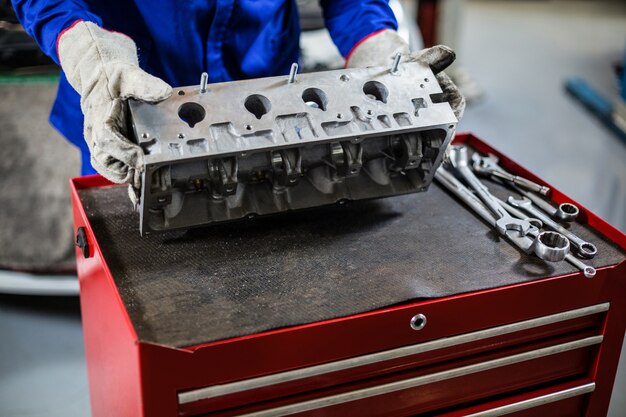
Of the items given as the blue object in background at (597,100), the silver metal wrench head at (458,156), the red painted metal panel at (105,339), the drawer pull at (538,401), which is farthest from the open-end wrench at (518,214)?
the blue object in background at (597,100)

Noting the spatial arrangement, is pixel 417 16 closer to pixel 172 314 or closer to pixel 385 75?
pixel 385 75

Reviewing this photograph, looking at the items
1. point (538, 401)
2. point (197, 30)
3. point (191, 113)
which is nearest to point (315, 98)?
point (191, 113)

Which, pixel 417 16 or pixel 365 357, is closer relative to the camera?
pixel 365 357

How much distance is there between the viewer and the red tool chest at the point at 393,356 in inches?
33.6

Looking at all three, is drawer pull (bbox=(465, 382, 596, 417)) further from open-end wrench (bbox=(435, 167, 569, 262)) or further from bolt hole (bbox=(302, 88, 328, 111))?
bolt hole (bbox=(302, 88, 328, 111))

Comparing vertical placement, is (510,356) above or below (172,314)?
below

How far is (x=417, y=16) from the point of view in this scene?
3.55 metres

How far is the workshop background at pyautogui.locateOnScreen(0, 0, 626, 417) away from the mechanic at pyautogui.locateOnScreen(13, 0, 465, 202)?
643mm

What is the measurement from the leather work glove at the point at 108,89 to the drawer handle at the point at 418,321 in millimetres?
402

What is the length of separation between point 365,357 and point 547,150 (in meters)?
2.38

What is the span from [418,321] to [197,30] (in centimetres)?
64

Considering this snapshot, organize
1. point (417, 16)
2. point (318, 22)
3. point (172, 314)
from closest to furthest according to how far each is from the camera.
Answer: point (172, 314)
point (318, 22)
point (417, 16)

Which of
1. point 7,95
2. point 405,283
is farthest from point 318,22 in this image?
point 405,283

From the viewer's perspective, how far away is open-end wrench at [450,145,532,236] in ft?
3.60
